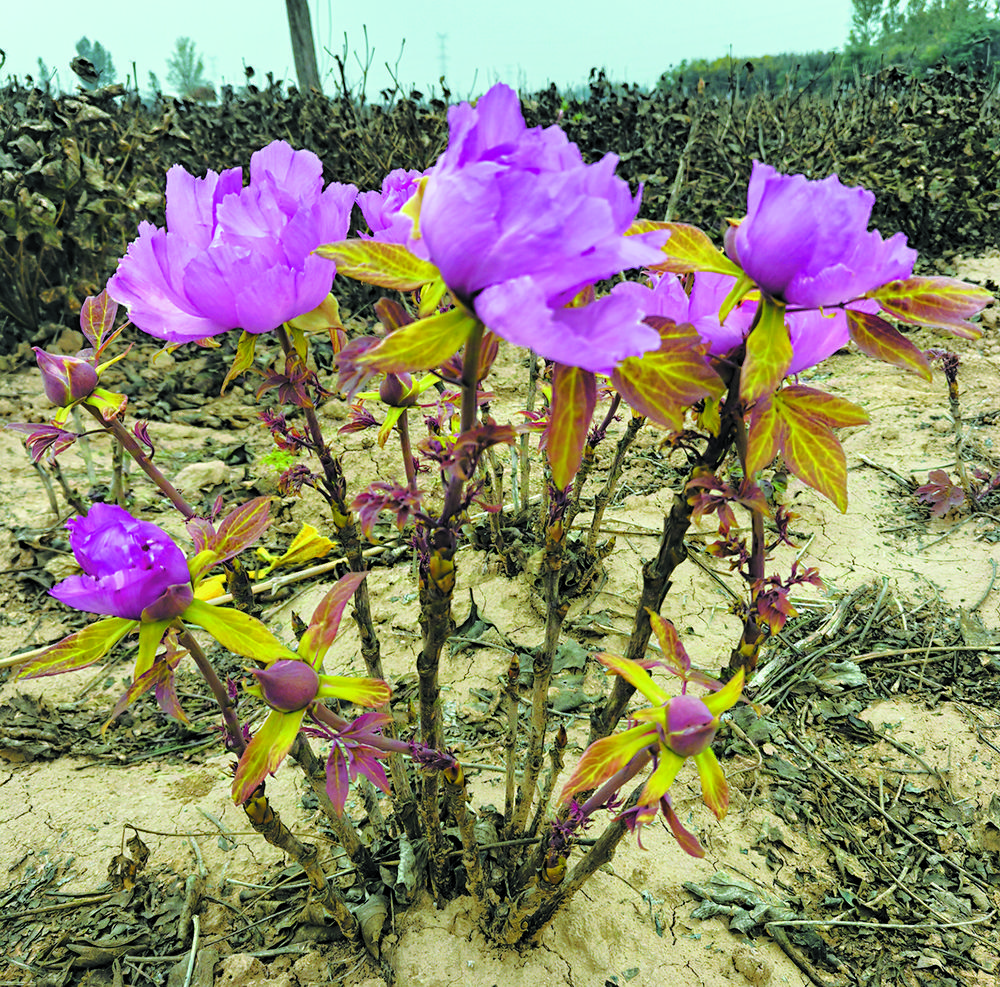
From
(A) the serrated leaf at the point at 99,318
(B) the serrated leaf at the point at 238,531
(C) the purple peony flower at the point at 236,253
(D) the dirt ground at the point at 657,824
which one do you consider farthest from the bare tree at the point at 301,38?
(B) the serrated leaf at the point at 238,531

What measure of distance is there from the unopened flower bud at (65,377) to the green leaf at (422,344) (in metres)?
0.51

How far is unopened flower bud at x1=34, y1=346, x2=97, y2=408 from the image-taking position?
83cm

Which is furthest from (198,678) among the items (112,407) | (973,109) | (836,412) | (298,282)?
(973,109)

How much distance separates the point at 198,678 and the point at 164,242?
163 cm

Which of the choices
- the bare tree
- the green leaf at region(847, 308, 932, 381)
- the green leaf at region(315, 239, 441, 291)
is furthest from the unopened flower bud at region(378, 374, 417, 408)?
the bare tree

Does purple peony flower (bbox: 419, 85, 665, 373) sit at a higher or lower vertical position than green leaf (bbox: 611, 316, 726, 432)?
higher

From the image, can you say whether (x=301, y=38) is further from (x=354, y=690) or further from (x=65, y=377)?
(x=354, y=690)

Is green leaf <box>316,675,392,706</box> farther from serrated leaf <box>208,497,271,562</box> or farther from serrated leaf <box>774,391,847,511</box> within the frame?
serrated leaf <box>774,391,847,511</box>

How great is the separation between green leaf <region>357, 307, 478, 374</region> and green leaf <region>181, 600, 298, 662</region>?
314 millimetres

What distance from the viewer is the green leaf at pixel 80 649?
0.68 meters

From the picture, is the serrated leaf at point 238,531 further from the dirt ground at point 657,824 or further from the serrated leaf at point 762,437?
the serrated leaf at point 762,437

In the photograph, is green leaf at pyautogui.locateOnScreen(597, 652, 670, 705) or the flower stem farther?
the flower stem

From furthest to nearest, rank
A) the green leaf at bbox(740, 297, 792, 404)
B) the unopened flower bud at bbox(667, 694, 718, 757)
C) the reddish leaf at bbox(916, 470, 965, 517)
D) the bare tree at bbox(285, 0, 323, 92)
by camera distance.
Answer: the bare tree at bbox(285, 0, 323, 92), the reddish leaf at bbox(916, 470, 965, 517), the unopened flower bud at bbox(667, 694, 718, 757), the green leaf at bbox(740, 297, 792, 404)

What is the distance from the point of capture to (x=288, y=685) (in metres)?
0.71
